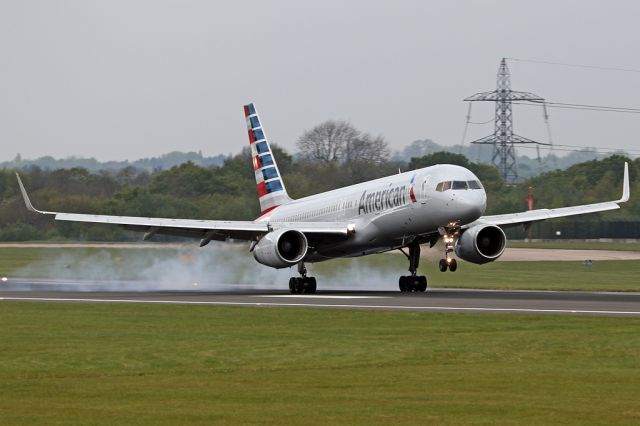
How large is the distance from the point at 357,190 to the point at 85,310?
57.5ft

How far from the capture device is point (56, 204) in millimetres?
81125

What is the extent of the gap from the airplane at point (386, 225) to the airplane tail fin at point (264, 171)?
4995mm

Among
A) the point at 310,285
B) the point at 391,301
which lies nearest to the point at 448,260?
the point at 391,301

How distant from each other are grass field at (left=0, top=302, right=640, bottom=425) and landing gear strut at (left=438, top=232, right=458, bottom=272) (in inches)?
360

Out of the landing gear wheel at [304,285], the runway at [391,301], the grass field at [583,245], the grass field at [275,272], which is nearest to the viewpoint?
the runway at [391,301]

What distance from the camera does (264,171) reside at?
198 feet

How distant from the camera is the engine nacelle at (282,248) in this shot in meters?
46.8

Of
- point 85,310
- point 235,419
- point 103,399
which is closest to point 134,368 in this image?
point 103,399

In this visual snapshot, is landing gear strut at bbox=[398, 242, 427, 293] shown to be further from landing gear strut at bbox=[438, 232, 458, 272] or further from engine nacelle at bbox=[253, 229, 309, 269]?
engine nacelle at bbox=[253, 229, 309, 269]

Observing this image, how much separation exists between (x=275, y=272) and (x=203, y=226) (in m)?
10.0

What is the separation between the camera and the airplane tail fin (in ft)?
196

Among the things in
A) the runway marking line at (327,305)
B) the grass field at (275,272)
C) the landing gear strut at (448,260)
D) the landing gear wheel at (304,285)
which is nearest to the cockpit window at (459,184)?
the landing gear strut at (448,260)

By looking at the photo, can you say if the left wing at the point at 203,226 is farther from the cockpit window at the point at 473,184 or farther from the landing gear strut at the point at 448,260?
the cockpit window at the point at 473,184

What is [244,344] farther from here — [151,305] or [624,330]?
[151,305]
